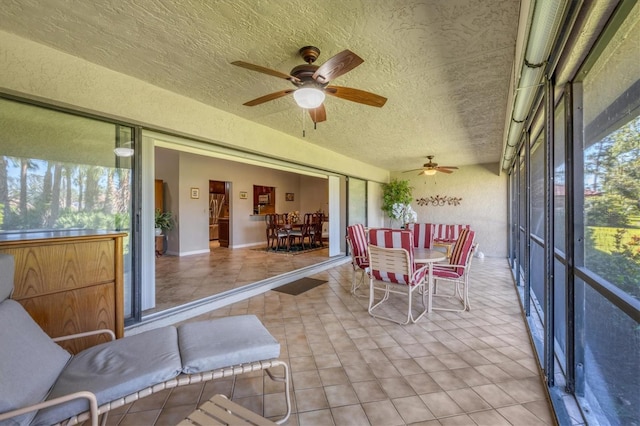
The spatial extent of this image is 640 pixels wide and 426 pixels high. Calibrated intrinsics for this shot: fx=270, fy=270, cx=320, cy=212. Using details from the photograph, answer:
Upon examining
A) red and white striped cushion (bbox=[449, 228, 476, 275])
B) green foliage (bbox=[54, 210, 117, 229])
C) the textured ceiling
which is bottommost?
red and white striped cushion (bbox=[449, 228, 476, 275])

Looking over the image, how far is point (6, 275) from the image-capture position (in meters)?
1.38

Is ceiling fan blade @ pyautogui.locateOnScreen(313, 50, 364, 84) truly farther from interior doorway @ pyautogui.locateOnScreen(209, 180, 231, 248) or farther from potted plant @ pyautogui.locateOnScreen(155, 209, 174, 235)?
interior doorway @ pyautogui.locateOnScreen(209, 180, 231, 248)

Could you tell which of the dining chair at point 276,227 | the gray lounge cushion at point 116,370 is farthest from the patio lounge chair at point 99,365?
the dining chair at point 276,227

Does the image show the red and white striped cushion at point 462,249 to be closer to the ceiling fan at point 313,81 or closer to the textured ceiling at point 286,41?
the textured ceiling at point 286,41

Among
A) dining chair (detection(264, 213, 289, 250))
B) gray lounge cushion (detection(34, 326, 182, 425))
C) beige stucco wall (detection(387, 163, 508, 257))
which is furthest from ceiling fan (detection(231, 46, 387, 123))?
beige stucco wall (detection(387, 163, 508, 257))

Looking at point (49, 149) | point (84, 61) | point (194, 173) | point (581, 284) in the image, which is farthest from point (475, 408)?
point (194, 173)

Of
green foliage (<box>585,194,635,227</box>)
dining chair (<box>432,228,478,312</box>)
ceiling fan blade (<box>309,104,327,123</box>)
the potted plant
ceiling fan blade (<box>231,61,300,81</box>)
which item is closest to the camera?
green foliage (<box>585,194,635,227</box>)

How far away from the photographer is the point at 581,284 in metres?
1.57

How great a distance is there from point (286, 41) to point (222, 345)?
6.74 ft

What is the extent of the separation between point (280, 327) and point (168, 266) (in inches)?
153

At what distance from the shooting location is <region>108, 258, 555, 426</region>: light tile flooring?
5.22ft

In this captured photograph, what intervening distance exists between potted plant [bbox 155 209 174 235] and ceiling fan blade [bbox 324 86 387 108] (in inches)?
229

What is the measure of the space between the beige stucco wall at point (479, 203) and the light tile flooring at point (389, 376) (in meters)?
4.41

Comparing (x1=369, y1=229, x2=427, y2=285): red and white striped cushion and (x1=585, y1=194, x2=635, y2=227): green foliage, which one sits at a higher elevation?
(x1=585, y1=194, x2=635, y2=227): green foliage
